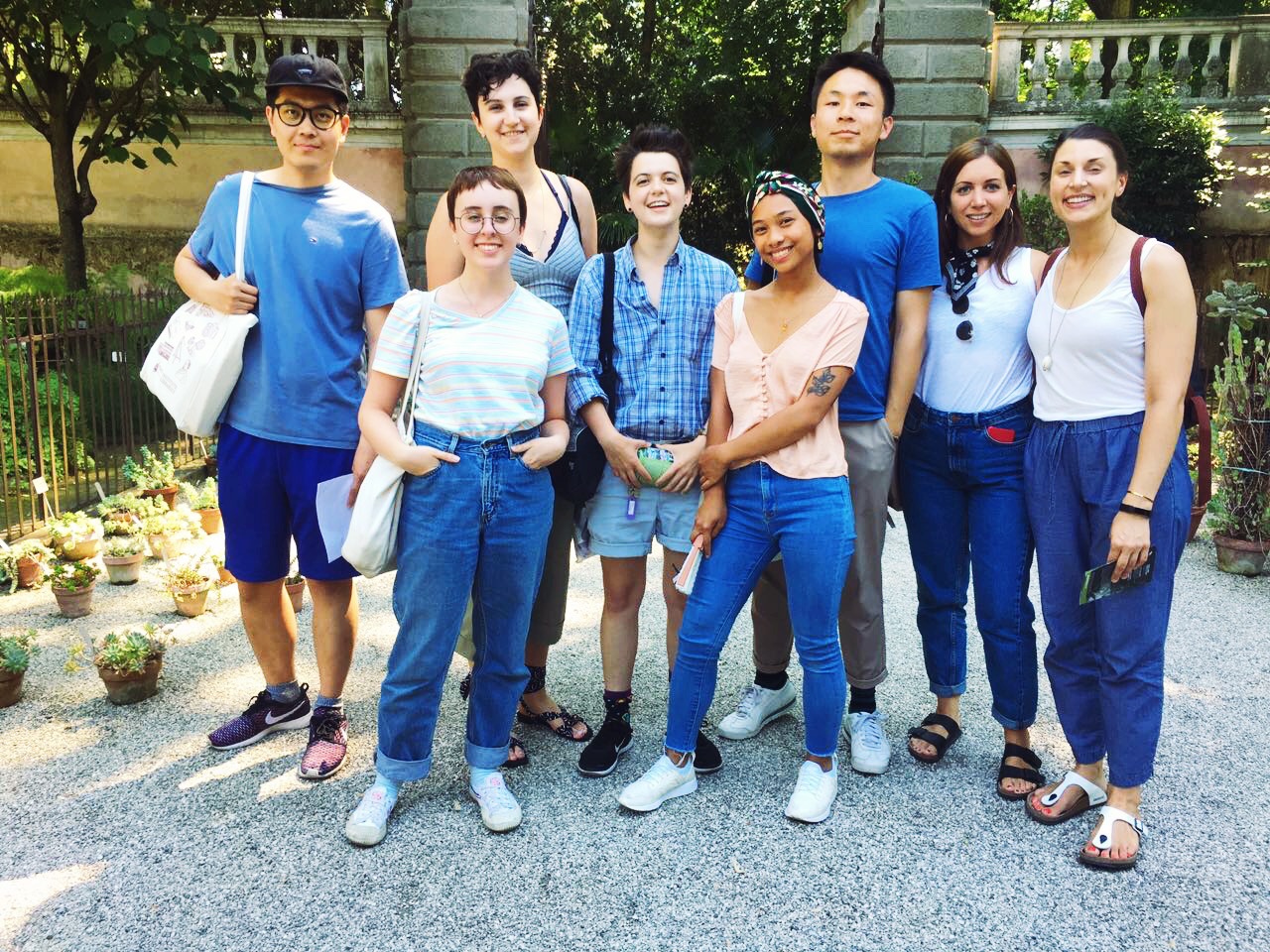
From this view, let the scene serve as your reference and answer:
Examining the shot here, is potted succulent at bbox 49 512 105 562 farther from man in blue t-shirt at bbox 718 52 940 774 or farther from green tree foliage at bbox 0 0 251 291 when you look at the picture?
man in blue t-shirt at bbox 718 52 940 774

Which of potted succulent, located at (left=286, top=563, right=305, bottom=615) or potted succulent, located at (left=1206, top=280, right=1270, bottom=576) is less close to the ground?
potted succulent, located at (left=1206, top=280, right=1270, bottom=576)

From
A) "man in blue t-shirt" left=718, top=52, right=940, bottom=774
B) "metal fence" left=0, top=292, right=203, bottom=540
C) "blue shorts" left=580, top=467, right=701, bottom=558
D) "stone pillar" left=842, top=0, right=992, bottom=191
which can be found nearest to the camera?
"man in blue t-shirt" left=718, top=52, right=940, bottom=774

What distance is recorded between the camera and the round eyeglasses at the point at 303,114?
3.05m

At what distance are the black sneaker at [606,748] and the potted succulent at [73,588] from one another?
3001 millimetres

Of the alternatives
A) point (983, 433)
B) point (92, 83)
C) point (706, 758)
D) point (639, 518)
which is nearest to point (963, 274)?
point (983, 433)

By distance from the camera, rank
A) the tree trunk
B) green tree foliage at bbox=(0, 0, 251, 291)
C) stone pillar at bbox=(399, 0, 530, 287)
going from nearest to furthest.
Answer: green tree foliage at bbox=(0, 0, 251, 291) < the tree trunk < stone pillar at bbox=(399, 0, 530, 287)

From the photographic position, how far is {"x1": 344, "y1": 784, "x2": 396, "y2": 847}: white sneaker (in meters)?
2.91

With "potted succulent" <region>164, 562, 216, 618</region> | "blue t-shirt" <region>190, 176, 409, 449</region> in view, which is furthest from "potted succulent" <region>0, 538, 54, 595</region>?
"blue t-shirt" <region>190, 176, 409, 449</region>

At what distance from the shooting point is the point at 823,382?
9.69 feet

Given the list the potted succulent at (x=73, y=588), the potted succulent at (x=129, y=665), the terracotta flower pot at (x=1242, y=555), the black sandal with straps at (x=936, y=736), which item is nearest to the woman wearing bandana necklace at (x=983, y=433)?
the black sandal with straps at (x=936, y=736)

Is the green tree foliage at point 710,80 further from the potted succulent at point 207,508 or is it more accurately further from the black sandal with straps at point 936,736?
the black sandal with straps at point 936,736

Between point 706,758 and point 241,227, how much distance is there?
2391 millimetres

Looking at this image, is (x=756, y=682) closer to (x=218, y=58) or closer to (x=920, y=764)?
(x=920, y=764)

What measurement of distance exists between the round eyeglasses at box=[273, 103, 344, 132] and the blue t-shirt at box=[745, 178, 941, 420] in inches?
58.0
